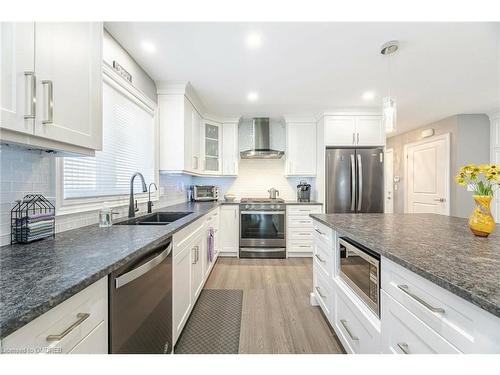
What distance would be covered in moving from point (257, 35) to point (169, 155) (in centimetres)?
164

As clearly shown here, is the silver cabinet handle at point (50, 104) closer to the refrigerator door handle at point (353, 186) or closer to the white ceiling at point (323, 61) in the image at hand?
the white ceiling at point (323, 61)

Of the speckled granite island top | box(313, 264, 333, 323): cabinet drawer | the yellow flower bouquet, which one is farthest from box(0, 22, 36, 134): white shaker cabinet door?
the yellow flower bouquet

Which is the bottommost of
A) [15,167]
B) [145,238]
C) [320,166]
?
[145,238]

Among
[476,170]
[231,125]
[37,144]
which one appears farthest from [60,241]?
[231,125]

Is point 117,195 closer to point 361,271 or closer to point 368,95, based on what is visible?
point 361,271

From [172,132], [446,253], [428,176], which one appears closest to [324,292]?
[446,253]

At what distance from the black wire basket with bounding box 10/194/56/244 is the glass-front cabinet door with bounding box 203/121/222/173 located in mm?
2667

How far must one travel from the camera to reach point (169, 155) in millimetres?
2762

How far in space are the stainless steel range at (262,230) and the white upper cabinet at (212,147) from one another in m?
0.87

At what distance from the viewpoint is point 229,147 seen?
4.14m

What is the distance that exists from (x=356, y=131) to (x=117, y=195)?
11.6ft

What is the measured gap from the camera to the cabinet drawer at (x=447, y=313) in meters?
0.62

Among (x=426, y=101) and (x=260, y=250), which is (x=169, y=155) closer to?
(x=260, y=250)

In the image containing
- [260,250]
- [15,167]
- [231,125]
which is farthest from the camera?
[231,125]
